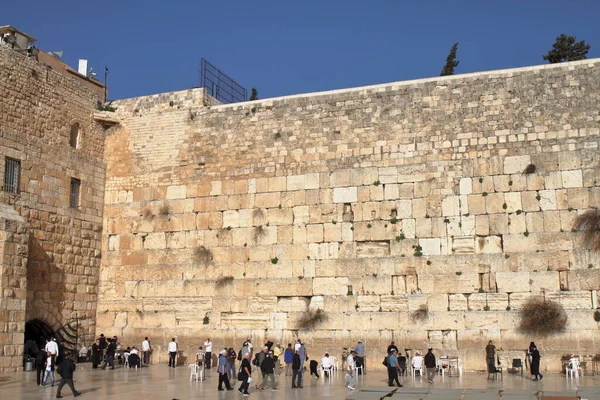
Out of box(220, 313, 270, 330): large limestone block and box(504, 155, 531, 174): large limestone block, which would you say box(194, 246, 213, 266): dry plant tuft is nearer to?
box(220, 313, 270, 330): large limestone block

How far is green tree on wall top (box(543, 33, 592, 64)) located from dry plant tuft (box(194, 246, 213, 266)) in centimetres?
1489

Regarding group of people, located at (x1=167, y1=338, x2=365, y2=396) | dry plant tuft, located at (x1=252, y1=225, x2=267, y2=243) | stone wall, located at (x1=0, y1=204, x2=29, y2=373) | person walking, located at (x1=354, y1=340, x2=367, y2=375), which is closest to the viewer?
group of people, located at (x1=167, y1=338, x2=365, y2=396)

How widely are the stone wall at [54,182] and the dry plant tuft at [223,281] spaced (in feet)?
11.9


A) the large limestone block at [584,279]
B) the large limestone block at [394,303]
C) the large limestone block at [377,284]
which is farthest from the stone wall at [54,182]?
the large limestone block at [584,279]

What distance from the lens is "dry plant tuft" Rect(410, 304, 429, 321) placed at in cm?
1588

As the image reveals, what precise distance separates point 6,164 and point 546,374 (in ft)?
42.4

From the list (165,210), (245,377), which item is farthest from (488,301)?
(165,210)

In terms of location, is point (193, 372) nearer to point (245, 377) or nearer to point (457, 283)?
point (245, 377)

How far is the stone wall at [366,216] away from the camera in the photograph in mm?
15516

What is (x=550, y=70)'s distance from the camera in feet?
53.1

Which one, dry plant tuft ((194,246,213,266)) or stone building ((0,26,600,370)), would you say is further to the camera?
dry plant tuft ((194,246,213,266))

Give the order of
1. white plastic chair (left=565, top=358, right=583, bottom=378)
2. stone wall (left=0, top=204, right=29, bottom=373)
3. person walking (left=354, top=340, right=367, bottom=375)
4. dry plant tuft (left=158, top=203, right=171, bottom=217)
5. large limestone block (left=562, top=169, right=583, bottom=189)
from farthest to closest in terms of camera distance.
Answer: dry plant tuft (left=158, top=203, right=171, bottom=217) → large limestone block (left=562, top=169, right=583, bottom=189) → stone wall (left=0, top=204, right=29, bottom=373) → person walking (left=354, top=340, right=367, bottom=375) → white plastic chair (left=565, top=358, right=583, bottom=378)

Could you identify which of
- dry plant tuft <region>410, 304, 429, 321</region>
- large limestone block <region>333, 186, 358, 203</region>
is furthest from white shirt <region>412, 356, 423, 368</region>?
large limestone block <region>333, 186, 358, 203</region>

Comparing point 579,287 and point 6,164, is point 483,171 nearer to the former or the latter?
point 579,287
